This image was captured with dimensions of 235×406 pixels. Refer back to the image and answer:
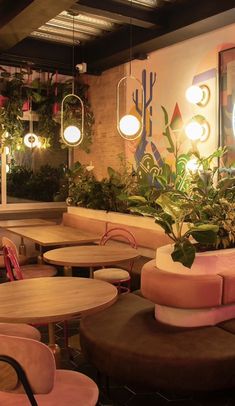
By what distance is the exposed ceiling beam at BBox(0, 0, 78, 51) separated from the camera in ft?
14.7

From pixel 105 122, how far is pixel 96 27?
168cm

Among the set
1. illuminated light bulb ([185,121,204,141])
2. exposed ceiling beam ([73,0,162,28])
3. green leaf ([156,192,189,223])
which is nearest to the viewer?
green leaf ([156,192,189,223])

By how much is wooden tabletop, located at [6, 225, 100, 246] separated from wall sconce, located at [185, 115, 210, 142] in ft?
6.06

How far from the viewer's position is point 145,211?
3309 millimetres

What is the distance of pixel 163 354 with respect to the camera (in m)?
2.64

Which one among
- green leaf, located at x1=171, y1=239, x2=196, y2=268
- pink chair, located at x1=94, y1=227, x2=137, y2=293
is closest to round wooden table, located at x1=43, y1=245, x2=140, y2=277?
pink chair, located at x1=94, y1=227, x2=137, y2=293

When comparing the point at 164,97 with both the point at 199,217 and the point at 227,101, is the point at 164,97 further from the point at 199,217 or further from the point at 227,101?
the point at 199,217

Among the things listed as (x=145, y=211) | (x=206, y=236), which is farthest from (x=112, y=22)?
(x=206, y=236)

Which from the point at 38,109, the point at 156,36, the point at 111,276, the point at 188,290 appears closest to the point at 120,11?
the point at 156,36

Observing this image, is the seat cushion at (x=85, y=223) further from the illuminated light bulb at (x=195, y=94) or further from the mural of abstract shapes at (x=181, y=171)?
the illuminated light bulb at (x=195, y=94)

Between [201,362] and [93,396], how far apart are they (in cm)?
85

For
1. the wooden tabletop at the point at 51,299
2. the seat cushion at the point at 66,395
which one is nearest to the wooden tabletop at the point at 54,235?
the wooden tabletop at the point at 51,299

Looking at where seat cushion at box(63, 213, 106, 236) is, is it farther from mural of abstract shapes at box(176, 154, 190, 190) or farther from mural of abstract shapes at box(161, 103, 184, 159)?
mural of abstract shapes at box(161, 103, 184, 159)

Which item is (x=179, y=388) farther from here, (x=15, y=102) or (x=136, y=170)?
(x=15, y=102)
